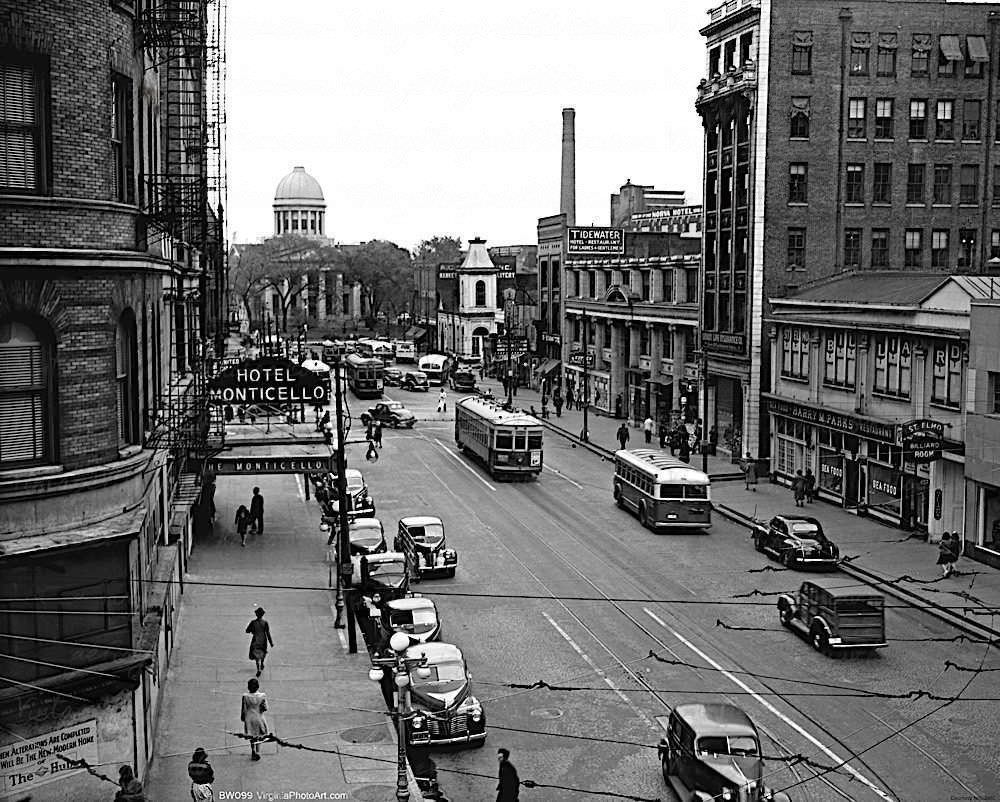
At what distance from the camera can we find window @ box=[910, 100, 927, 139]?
61.1 m

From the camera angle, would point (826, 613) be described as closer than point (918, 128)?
Yes

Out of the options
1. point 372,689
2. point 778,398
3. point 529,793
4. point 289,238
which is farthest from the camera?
point 289,238

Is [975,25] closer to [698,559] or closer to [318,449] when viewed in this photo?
[698,559]

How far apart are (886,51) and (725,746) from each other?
47.9 metres

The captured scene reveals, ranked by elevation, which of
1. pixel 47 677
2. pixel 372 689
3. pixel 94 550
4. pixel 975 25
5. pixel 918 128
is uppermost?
pixel 975 25

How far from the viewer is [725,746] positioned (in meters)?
20.7

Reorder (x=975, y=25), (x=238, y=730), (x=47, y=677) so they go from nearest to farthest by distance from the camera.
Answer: (x=47, y=677) → (x=238, y=730) → (x=975, y=25)

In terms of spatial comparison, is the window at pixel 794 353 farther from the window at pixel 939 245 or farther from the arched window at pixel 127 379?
the arched window at pixel 127 379

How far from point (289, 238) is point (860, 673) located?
167m

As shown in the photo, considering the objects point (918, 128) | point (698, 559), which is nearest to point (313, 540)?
point (698, 559)

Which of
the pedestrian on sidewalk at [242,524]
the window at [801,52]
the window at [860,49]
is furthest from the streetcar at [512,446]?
the window at [860,49]

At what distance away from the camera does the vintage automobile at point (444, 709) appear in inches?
944

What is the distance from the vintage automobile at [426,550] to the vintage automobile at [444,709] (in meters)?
12.7

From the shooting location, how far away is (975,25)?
60969 millimetres
